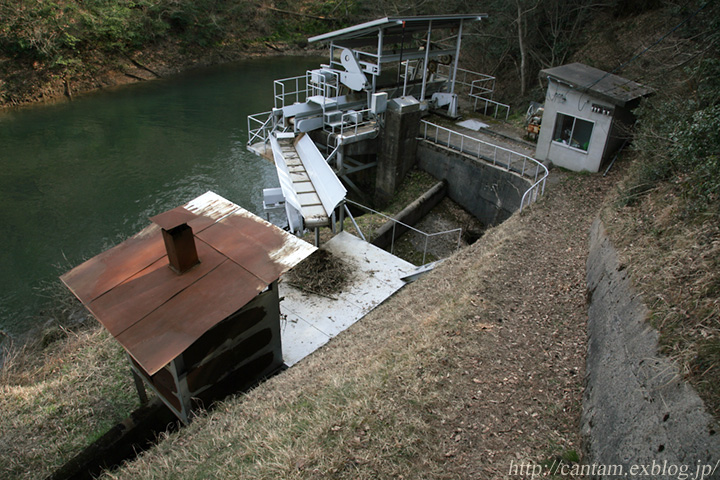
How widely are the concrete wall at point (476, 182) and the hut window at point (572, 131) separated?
1.69 meters

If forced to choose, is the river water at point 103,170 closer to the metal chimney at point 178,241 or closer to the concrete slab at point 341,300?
the concrete slab at point 341,300

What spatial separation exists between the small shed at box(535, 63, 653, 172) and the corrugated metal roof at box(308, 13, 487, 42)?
5.38 metres

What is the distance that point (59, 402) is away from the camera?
27.1 feet

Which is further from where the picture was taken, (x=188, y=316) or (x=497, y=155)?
(x=497, y=155)

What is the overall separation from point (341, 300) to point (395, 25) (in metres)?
11.0

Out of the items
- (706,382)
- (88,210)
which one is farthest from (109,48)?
(706,382)

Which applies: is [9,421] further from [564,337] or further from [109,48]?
[109,48]

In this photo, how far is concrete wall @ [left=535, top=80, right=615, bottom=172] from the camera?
12914 millimetres

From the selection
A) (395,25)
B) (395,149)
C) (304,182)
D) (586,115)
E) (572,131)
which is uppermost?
(395,25)

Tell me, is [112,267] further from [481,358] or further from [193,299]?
[481,358]

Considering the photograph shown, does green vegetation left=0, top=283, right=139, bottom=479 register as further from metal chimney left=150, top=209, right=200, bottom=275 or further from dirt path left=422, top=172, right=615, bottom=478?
dirt path left=422, top=172, right=615, bottom=478

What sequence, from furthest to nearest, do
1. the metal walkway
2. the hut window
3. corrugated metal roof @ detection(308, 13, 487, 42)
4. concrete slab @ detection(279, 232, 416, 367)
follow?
1. corrugated metal roof @ detection(308, 13, 487, 42)
2. the hut window
3. the metal walkway
4. concrete slab @ detection(279, 232, 416, 367)

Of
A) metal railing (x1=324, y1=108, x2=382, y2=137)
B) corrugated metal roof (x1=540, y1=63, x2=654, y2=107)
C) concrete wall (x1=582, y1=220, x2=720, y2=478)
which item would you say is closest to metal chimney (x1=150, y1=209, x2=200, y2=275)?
concrete wall (x1=582, y1=220, x2=720, y2=478)

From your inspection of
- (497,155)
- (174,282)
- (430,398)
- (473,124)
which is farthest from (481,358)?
(473,124)
